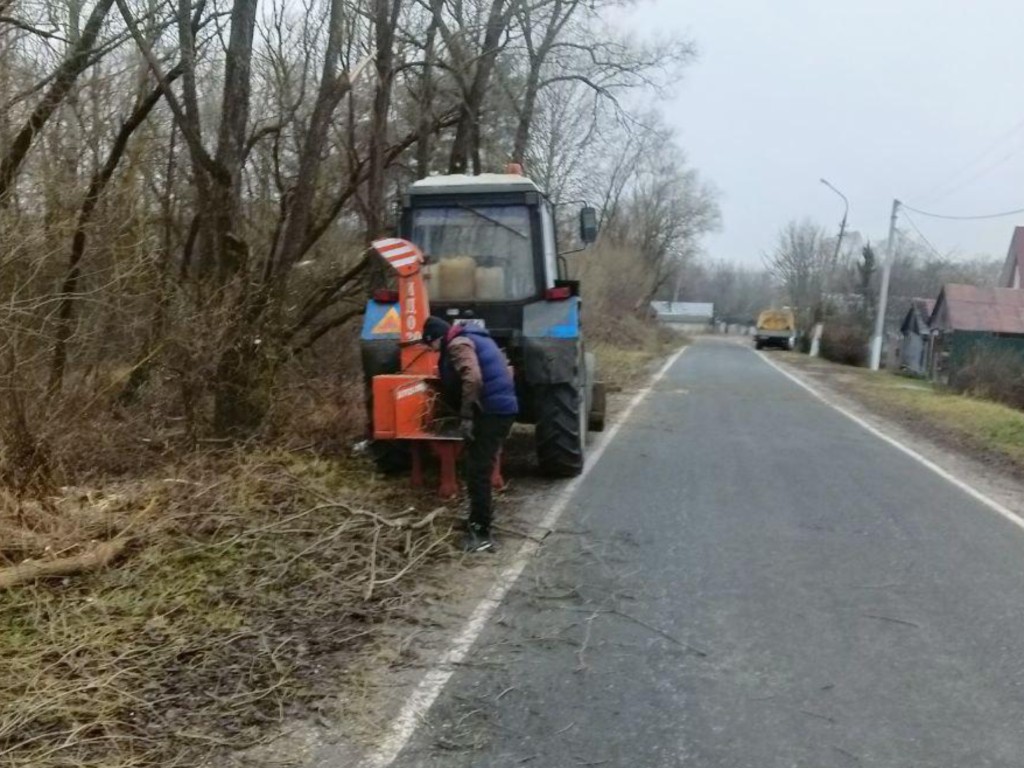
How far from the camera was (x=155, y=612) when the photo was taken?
5.34 meters

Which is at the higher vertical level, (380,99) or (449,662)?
(380,99)

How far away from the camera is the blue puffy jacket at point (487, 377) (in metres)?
7.08

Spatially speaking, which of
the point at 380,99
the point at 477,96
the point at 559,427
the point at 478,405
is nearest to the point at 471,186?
the point at 559,427

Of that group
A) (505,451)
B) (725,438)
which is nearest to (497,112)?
(725,438)

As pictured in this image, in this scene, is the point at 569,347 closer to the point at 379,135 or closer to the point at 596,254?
→ the point at 379,135

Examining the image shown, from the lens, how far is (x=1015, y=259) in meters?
60.1

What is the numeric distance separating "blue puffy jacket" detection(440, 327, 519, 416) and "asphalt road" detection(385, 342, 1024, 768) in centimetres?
109

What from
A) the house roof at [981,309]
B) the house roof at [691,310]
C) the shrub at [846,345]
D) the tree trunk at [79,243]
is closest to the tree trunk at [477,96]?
the tree trunk at [79,243]

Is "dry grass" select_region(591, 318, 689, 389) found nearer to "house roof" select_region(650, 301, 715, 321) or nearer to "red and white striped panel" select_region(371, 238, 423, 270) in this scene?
"red and white striped panel" select_region(371, 238, 423, 270)

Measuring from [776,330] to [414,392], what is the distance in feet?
186

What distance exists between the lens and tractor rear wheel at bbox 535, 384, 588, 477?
30.7 feet

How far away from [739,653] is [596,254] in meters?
40.5

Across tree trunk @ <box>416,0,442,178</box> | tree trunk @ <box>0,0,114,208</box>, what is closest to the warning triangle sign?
tree trunk @ <box>0,0,114,208</box>

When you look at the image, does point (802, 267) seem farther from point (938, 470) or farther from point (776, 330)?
point (938, 470)
